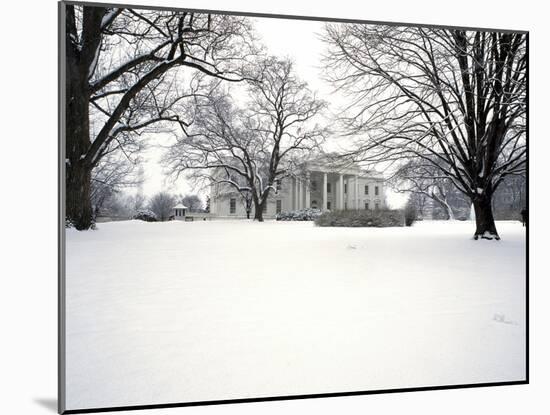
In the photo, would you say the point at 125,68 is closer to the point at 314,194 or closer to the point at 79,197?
the point at 79,197

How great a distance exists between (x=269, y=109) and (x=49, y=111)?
4.29 ft

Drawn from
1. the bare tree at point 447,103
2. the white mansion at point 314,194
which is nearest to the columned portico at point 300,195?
the white mansion at point 314,194

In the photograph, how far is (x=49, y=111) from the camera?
9.10ft

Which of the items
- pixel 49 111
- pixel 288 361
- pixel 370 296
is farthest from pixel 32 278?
pixel 370 296

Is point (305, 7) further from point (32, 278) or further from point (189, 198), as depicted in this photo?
point (32, 278)

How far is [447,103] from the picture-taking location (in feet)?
11.5

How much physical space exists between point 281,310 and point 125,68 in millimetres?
1708

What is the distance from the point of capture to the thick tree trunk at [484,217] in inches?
137

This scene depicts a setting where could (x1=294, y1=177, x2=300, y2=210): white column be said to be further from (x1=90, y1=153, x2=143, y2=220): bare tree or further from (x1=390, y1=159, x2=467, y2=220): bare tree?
(x1=90, y1=153, x2=143, y2=220): bare tree

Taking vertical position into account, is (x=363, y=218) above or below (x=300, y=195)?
below

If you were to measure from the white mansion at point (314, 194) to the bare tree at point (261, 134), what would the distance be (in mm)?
60

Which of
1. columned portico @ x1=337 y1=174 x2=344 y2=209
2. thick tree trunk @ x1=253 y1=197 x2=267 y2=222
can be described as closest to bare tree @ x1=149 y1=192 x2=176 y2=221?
thick tree trunk @ x1=253 y1=197 x2=267 y2=222

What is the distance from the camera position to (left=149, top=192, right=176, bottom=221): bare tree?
9.68 feet

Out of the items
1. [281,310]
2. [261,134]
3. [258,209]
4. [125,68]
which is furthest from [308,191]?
[125,68]
